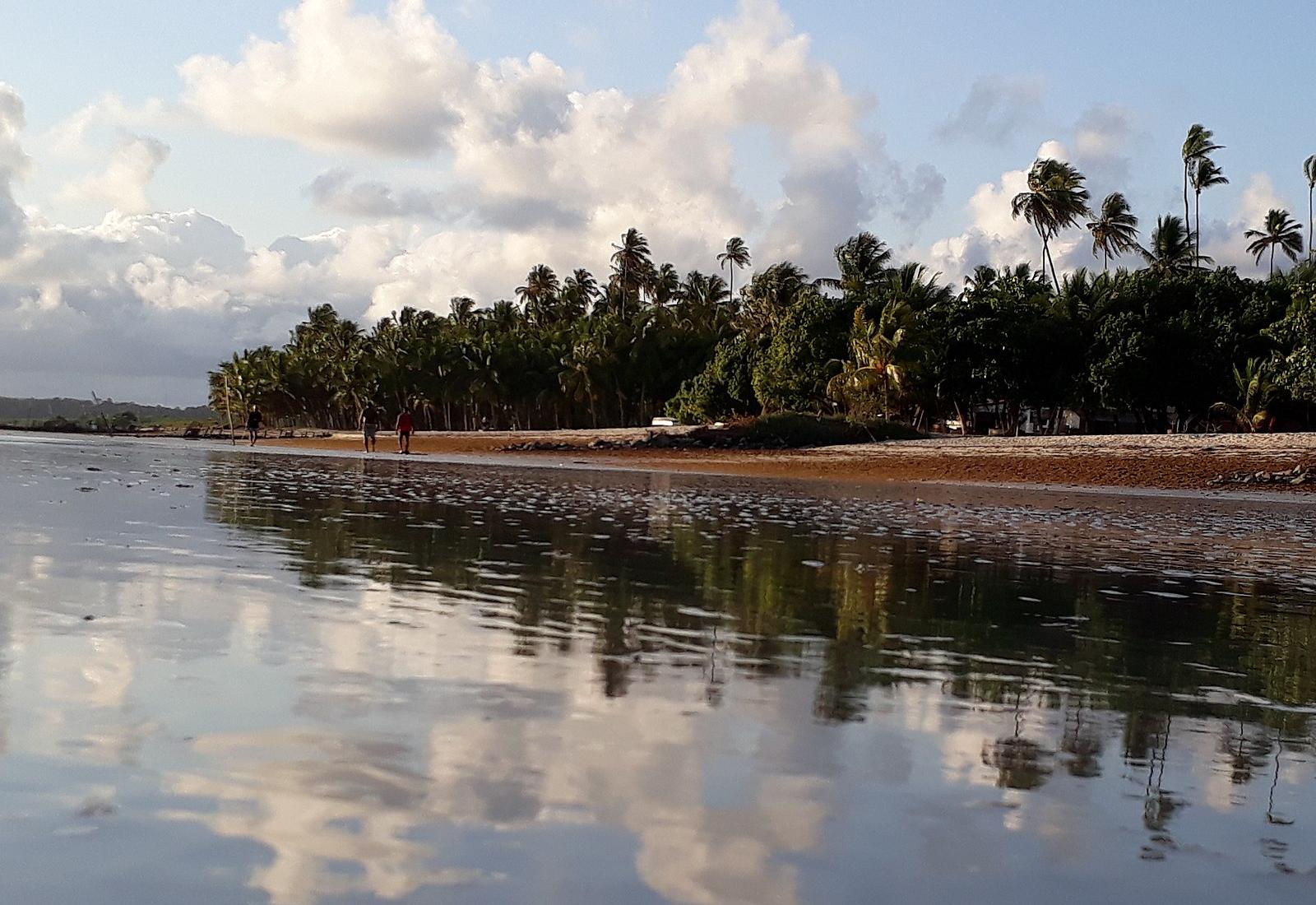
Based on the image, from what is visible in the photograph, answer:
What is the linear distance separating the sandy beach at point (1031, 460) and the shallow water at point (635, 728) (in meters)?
23.7

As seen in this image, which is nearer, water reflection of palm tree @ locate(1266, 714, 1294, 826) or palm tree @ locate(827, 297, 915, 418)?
water reflection of palm tree @ locate(1266, 714, 1294, 826)

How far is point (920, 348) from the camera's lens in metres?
61.8

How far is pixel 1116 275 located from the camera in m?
69.7

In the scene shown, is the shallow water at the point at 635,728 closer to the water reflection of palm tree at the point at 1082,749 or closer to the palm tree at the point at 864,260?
the water reflection of palm tree at the point at 1082,749

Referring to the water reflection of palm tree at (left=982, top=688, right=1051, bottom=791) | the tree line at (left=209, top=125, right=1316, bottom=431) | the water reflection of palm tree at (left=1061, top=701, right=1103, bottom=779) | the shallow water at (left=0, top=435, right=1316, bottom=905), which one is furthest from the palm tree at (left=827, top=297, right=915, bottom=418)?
the water reflection of palm tree at (left=982, top=688, right=1051, bottom=791)

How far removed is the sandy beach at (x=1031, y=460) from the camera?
114ft

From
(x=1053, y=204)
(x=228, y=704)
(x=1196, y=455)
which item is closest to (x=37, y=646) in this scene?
(x=228, y=704)

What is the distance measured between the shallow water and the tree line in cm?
4742

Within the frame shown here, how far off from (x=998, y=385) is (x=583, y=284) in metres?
64.2

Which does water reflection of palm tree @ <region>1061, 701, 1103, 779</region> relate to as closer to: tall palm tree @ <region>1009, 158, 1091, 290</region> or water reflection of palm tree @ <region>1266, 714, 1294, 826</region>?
water reflection of palm tree @ <region>1266, 714, 1294, 826</region>

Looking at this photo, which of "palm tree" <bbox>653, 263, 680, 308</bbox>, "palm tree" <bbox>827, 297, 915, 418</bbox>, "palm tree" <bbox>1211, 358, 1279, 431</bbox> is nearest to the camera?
"palm tree" <bbox>1211, 358, 1279, 431</bbox>

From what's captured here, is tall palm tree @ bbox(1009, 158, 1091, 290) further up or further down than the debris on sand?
further up

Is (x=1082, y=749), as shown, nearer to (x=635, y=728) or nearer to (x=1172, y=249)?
(x=635, y=728)

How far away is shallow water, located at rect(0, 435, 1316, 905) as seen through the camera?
12.3 ft
